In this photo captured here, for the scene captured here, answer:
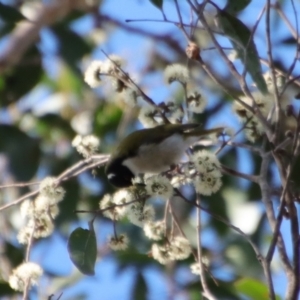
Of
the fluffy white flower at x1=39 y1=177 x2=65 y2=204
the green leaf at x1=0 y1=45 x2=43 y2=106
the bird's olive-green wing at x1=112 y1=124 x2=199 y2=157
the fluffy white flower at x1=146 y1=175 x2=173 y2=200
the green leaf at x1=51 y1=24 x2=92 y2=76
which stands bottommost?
the fluffy white flower at x1=39 y1=177 x2=65 y2=204

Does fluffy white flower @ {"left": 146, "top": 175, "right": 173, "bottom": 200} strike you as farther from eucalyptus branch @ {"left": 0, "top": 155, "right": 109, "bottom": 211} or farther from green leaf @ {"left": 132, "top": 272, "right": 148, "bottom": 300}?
green leaf @ {"left": 132, "top": 272, "right": 148, "bottom": 300}

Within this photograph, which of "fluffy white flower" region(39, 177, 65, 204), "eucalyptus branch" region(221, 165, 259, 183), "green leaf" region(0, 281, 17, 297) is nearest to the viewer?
"eucalyptus branch" region(221, 165, 259, 183)

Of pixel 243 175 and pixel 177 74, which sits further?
pixel 177 74

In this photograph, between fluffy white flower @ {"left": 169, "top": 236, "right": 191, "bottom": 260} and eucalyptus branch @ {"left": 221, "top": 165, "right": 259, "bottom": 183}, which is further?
fluffy white flower @ {"left": 169, "top": 236, "right": 191, "bottom": 260}

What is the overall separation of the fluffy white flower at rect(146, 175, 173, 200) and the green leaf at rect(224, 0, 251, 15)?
45 centimetres

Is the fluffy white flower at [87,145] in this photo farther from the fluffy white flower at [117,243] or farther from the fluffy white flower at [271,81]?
the fluffy white flower at [271,81]

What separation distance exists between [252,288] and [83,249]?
2.54ft

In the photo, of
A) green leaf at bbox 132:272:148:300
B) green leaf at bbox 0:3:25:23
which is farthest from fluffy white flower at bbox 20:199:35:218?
green leaf at bbox 132:272:148:300

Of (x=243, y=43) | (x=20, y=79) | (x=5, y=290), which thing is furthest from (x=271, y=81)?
(x=20, y=79)

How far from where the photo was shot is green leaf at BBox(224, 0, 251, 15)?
1.77m

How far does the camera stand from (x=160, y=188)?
5.18ft

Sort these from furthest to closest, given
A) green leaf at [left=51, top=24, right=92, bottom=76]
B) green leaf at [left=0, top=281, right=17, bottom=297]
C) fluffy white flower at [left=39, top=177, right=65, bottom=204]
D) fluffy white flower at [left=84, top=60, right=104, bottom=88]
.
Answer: green leaf at [left=51, top=24, right=92, bottom=76] → green leaf at [left=0, top=281, right=17, bottom=297] → fluffy white flower at [left=84, top=60, right=104, bottom=88] → fluffy white flower at [left=39, top=177, right=65, bottom=204]

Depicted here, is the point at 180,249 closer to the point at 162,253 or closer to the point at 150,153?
the point at 162,253

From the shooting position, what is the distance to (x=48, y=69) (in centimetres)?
456
